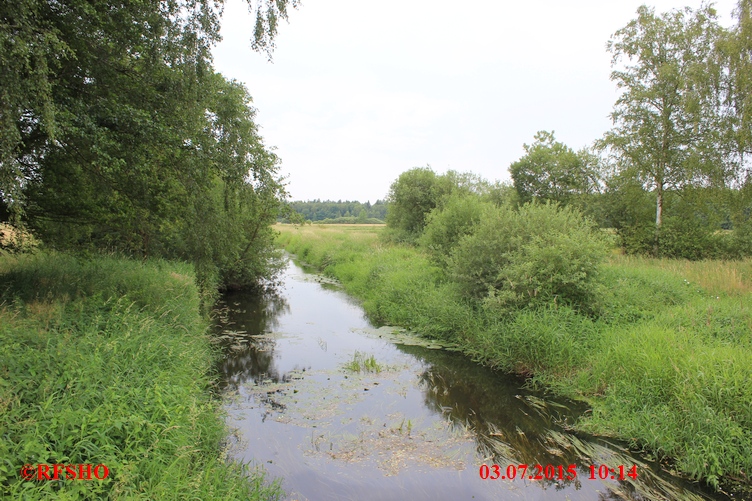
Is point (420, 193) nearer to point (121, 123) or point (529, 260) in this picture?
point (529, 260)

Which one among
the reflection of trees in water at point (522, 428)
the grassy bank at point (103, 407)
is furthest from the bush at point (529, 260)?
the grassy bank at point (103, 407)

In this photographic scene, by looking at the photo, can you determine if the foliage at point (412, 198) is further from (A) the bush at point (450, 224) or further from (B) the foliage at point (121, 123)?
(B) the foliage at point (121, 123)

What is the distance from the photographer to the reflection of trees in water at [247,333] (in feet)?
31.2

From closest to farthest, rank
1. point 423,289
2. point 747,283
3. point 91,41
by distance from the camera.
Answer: point 91,41 < point 747,283 < point 423,289

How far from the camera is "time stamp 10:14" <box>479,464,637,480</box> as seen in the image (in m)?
5.76

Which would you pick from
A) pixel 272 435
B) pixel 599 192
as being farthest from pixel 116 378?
pixel 599 192

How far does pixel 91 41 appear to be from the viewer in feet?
23.4

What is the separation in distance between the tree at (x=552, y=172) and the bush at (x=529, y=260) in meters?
15.1

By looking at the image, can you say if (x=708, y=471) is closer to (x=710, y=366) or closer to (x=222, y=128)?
(x=710, y=366)

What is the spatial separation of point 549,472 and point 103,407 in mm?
5458

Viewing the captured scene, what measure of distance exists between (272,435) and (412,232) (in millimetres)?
25440

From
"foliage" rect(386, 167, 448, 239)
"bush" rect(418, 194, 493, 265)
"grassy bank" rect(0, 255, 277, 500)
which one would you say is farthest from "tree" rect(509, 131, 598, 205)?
"grassy bank" rect(0, 255, 277, 500)

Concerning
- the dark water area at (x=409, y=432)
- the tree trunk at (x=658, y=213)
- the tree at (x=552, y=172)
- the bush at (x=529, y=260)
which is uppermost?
the tree at (x=552, y=172)

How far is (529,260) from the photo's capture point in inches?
408
